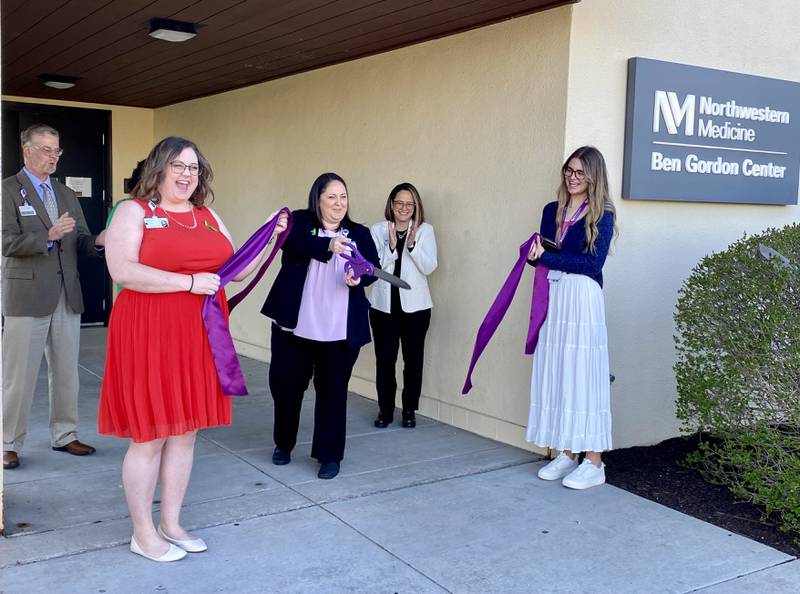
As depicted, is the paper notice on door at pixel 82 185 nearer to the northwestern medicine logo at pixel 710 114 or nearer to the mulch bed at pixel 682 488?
the northwestern medicine logo at pixel 710 114

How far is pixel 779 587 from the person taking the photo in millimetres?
3381

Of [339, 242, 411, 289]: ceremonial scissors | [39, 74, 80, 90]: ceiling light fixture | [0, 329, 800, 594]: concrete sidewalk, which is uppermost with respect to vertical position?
[39, 74, 80, 90]: ceiling light fixture

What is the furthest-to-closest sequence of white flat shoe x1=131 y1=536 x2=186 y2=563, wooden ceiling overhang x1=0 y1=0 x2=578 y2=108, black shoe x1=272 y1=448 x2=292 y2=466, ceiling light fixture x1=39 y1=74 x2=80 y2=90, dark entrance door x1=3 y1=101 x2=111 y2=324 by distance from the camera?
dark entrance door x1=3 y1=101 x2=111 y2=324 < ceiling light fixture x1=39 y1=74 x2=80 y2=90 < wooden ceiling overhang x1=0 y1=0 x2=578 y2=108 < black shoe x1=272 y1=448 x2=292 y2=466 < white flat shoe x1=131 y1=536 x2=186 y2=563

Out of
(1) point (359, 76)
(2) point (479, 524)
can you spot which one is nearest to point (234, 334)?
(1) point (359, 76)

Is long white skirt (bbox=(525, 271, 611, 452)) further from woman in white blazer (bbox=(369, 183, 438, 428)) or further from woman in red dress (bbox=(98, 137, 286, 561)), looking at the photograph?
woman in red dress (bbox=(98, 137, 286, 561))

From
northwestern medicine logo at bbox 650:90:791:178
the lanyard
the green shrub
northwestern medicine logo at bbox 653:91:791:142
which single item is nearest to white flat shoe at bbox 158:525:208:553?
the lanyard

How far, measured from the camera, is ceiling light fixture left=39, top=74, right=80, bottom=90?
8.04m

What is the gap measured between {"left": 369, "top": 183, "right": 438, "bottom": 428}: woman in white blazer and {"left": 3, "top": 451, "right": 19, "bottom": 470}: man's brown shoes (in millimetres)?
2319

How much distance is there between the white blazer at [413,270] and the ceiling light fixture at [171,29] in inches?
80.9

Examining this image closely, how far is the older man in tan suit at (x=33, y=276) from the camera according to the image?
4.45 metres

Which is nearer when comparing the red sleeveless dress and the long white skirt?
the red sleeveless dress

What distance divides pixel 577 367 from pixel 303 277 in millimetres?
1591

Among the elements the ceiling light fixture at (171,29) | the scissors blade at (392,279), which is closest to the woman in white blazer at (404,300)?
the scissors blade at (392,279)

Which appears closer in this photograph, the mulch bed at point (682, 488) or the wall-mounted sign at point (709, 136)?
the mulch bed at point (682, 488)
